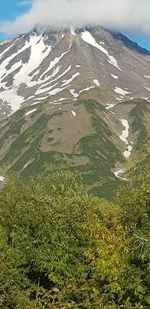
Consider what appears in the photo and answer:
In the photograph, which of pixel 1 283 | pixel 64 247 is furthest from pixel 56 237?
pixel 1 283

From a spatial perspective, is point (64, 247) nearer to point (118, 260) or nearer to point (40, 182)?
point (118, 260)

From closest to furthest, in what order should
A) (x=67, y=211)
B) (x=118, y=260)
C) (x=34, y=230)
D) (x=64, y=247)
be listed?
(x=118, y=260)
(x=64, y=247)
(x=67, y=211)
(x=34, y=230)

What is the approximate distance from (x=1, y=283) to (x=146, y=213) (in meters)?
15.8

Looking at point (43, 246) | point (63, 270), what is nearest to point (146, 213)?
point (63, 270)

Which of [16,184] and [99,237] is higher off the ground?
[16,184]

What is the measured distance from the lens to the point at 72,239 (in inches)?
2085

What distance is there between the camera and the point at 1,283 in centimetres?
3441

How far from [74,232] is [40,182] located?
26.3m

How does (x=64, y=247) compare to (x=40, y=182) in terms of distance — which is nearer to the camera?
(x=64, y=247)

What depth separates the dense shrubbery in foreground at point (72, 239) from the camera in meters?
41.1

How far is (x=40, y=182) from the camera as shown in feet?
263

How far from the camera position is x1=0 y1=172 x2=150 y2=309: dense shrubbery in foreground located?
135ft

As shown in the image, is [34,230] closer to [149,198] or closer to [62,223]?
[62,223]

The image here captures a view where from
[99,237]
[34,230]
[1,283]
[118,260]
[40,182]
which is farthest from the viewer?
[40,182]
